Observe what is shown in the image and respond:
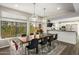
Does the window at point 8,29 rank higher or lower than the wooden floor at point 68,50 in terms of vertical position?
higher

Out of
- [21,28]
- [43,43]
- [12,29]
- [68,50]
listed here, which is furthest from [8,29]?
[68,50]

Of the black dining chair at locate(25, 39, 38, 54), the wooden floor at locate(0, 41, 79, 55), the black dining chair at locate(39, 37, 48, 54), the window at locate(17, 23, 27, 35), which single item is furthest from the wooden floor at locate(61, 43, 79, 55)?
the window at locate(17, 23, 27, 35)

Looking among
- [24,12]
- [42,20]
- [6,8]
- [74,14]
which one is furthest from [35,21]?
[74,14]

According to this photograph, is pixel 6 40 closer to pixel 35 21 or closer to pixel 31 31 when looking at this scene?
pixel 31 31

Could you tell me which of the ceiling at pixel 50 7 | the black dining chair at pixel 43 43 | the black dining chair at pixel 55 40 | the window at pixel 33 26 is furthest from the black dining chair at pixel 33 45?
the ceiling at pixel 50 7

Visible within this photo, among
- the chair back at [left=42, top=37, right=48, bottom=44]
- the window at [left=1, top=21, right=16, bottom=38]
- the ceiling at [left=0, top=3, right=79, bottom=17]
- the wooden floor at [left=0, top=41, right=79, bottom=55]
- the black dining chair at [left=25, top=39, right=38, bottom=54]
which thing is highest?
the ceiling at [left=0, top=3, right=79, bottom=17]

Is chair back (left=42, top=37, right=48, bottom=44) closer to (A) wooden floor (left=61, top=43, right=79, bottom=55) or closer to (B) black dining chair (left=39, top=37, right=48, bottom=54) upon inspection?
(B) black dining chair (left=39, top=37, right=48, bottom=54)

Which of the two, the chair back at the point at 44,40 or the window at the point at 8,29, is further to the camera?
the chair back at the point at 44,40

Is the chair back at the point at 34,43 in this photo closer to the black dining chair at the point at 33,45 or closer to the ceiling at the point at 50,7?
the black dining chair at the point at 33,45

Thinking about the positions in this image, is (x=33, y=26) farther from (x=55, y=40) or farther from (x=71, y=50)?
(x=71, y=50)

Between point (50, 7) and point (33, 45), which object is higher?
point (50, 7)

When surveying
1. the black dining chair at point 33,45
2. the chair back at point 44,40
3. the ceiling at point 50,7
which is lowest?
the black dining chair at point 33,45

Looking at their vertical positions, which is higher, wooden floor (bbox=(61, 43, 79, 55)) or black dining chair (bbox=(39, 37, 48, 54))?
black dining chair (bbox=(39, 37, 48, 54))

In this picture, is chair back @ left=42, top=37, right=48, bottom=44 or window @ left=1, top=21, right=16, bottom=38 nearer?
window @ left=1, top=21, right=16, bottom=38
